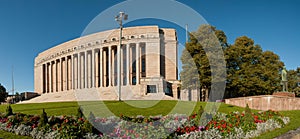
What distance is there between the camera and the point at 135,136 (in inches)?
323

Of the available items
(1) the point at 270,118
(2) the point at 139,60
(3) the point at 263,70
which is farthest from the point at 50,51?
(1) the point at 270,118

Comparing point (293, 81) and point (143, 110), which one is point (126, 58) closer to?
point (293, 81)

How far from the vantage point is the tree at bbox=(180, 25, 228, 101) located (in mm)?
27828

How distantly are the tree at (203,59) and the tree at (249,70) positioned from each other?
85.0 inches

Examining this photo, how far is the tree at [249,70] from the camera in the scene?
101 feet

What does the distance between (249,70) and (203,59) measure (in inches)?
260

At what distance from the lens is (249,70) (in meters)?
31.1

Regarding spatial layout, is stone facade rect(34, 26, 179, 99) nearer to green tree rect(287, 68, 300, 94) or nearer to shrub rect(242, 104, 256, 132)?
green tree rect(287, 68, 300, 94)

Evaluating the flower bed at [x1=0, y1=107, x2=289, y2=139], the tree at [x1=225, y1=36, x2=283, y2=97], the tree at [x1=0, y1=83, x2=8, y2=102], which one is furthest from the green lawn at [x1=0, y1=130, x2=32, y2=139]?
the tree at [x1=0, y1=83, x2=8, y2=102]

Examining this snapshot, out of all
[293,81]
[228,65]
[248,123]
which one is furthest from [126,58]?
[248,123]

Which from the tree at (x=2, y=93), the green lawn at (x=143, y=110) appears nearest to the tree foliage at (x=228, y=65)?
the green lawn at (x=143, y=110)

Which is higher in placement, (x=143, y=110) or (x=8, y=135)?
(x=143, y=110)

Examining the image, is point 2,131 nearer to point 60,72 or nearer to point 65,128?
point 65,128

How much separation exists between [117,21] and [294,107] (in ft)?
58.2
